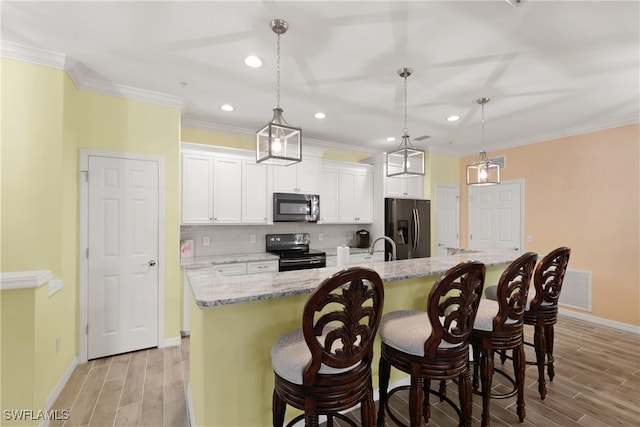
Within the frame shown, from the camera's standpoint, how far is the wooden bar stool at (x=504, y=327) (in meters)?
1.81

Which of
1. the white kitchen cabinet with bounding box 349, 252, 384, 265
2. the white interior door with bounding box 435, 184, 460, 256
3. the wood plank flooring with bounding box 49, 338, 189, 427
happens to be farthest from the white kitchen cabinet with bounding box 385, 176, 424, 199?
the wood plank flooring with bounding box 49, 338, 189, 427

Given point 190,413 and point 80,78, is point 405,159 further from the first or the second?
point 80,78

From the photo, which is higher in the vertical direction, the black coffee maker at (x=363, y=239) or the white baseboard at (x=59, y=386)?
the black coffee maker at (x=363, y=239)

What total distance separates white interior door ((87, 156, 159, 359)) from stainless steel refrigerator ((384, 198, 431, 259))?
3.48 metres

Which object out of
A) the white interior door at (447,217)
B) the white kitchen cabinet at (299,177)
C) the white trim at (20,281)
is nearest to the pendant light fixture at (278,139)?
the white trim at (20,281)

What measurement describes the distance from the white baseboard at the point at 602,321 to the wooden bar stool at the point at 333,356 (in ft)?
14.4

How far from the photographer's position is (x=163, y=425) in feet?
6.51

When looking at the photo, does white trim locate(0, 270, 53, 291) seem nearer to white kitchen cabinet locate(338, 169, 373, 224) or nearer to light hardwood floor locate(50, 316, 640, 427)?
light hardwood floor locate(50, 316, 640, 427)

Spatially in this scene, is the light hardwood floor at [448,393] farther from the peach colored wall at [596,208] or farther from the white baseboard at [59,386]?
the peach colored wall at [596,208]

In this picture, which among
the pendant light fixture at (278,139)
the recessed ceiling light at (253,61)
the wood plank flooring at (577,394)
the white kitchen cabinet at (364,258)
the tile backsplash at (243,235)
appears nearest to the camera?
the pendant light fixture at (278,139)

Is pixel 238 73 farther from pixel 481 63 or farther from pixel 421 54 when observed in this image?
pixel 481 63

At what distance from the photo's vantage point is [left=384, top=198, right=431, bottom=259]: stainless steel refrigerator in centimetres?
496

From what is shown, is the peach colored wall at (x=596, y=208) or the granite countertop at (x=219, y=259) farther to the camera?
the peach colored wall at (x=596, y=208)

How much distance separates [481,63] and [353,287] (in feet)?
7.74
